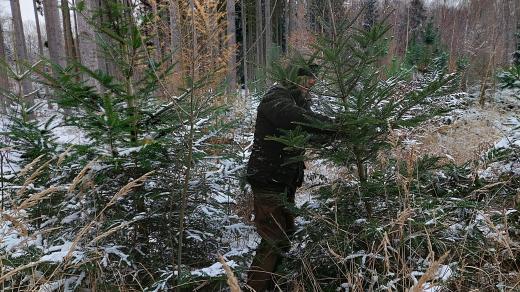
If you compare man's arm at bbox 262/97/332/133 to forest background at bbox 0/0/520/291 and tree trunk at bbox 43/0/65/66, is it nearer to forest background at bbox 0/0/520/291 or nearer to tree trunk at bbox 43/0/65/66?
forest background at bbox 0/0/520/291

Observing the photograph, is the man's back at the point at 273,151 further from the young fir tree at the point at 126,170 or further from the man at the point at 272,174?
the young fir tree at the point at 126,170


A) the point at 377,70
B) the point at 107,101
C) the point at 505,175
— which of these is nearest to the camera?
the point at 107,101

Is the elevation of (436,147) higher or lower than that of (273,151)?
lower

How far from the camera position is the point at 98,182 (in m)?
2.84

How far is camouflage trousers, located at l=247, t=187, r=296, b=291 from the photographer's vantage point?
304cm

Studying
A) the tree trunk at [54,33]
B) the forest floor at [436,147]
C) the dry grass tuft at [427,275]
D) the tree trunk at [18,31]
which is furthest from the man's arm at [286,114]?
the tree trunk at [18,31]

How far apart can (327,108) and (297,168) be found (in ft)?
2.14

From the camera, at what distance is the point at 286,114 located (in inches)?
110

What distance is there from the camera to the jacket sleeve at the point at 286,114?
8.97 ft

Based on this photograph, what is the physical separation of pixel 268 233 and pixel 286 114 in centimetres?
107

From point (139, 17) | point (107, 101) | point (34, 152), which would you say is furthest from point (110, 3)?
point (34, 152)

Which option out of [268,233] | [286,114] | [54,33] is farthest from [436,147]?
[54,33]

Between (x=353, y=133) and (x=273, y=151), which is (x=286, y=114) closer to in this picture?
(x=273, y=151)

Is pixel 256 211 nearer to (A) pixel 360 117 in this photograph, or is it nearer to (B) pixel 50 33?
(A) pixel 360 117
